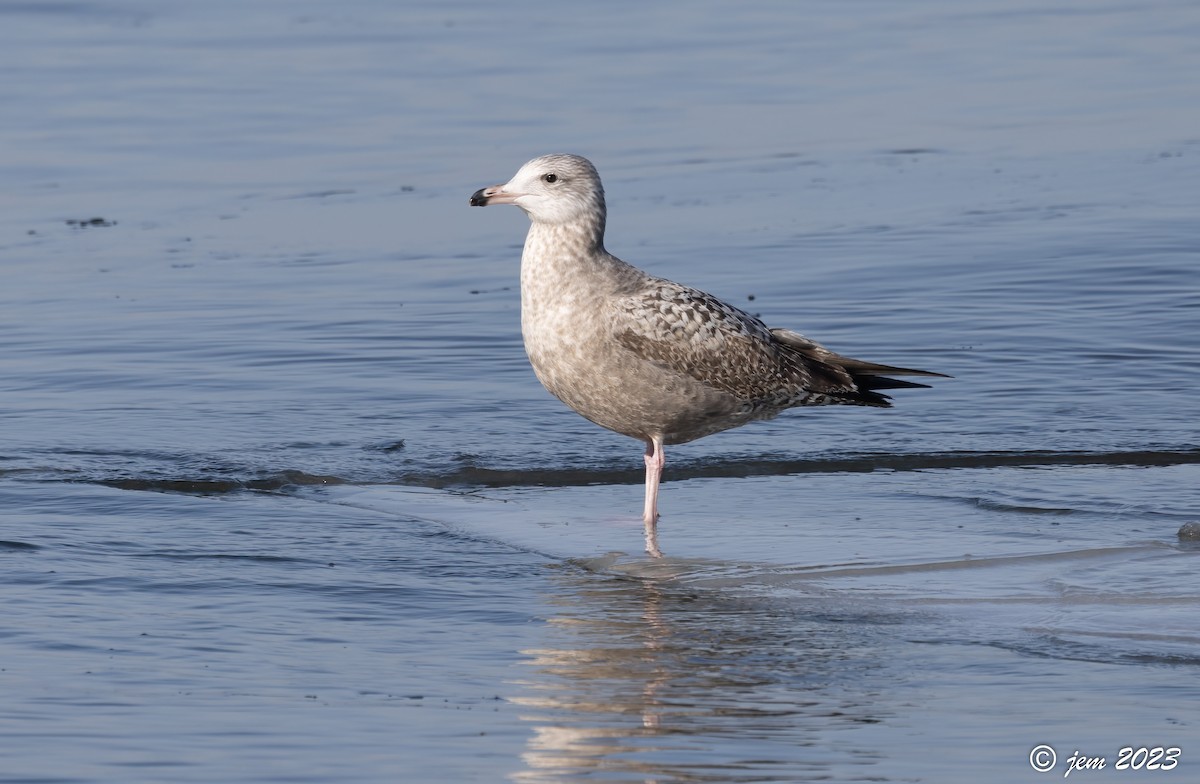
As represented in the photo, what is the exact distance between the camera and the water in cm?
570

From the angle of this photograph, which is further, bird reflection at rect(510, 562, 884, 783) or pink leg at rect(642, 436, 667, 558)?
pink leg at rect(642, 436, 667, 558)

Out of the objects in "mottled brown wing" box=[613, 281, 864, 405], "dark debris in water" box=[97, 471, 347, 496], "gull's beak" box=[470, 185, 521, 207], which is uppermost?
"gull's beak" box=[470, 185, 521, 207]

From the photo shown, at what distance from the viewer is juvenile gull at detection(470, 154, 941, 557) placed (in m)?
8.30

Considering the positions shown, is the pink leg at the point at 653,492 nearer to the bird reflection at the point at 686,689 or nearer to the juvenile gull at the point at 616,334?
the juvenile gull at the point at 616,334

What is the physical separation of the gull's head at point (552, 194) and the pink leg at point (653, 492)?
1.05 metres

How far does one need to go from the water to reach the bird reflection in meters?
0.02

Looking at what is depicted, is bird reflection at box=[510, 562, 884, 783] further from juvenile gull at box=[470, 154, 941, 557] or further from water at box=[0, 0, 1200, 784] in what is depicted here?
juvenile gull at box=[470, 154, 941, 557]

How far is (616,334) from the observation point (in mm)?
8305

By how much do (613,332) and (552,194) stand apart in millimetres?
653

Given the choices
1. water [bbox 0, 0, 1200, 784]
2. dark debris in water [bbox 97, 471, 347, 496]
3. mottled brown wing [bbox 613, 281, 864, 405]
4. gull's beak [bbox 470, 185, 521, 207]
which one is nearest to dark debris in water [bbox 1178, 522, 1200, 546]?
water [bbox 0, 0, 1200, 784]

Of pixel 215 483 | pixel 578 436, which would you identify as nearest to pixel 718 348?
pixel 578 436

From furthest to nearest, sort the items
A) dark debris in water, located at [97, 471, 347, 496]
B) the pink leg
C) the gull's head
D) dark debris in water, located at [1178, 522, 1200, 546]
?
dark debris in water, located at [97, 471, 347, 496] < the gull's head < the pink leg < dark debris in water, located at [1178, 522, 1200, 546]

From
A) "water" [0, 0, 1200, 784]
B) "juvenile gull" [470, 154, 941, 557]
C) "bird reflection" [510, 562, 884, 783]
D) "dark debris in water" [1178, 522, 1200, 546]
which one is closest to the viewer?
"bird reflection" [510, 562, 884, 783]

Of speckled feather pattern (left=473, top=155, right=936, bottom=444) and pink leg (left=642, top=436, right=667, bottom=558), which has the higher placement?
speckled feather pattern (left=473, top=155, right=936, bottom=444)
